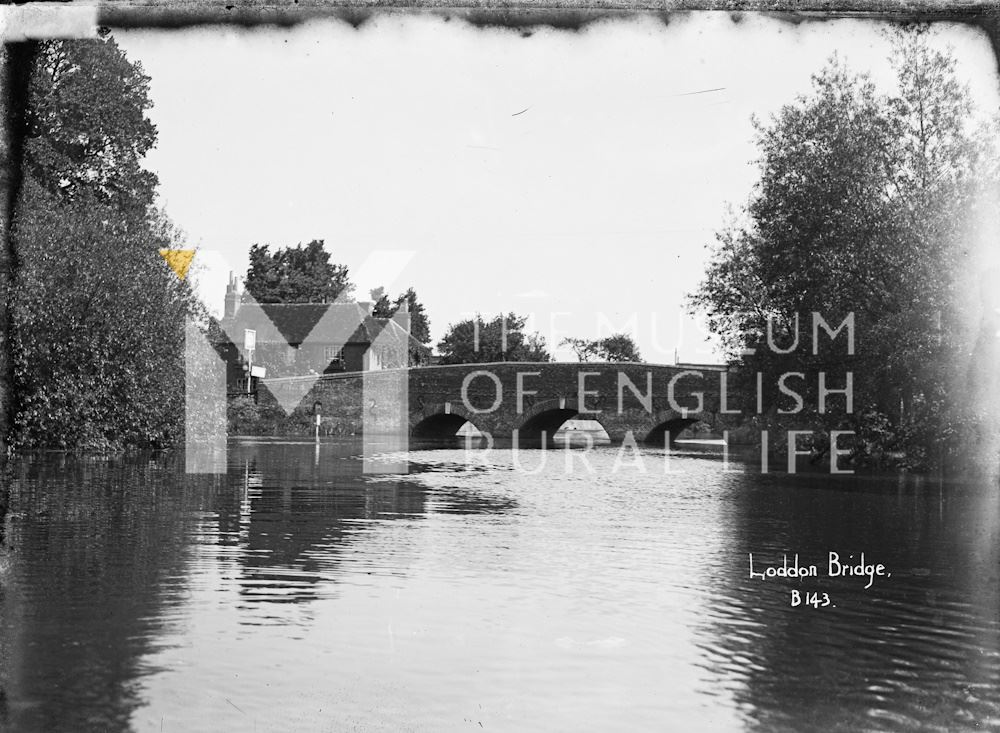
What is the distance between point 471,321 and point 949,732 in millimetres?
70423

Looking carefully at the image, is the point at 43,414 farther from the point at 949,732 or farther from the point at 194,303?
the point at 949,732

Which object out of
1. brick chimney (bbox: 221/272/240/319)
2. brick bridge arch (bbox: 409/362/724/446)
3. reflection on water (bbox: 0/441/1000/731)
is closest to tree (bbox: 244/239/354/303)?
brick chimney (bbox: 221/272/240/319)

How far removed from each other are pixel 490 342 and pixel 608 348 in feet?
36.2

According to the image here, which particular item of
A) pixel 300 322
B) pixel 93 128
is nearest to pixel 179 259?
pixel 93 128

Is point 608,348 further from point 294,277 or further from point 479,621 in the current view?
point 479,621

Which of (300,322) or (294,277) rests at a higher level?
(294,277)

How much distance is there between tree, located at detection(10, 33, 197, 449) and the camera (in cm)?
2119

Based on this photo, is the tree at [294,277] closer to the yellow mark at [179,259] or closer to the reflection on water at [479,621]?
the yellow mark at [179,259]

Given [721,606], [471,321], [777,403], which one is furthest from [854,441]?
[471,321]

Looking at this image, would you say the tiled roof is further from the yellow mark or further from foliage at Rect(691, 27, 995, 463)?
foliage at Rect(691, 27, 995, 463)

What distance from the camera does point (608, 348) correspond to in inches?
3135

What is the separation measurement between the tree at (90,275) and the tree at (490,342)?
45411mm

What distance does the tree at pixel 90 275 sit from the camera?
21.2m

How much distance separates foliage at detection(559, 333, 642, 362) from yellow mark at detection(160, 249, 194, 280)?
53.4m
